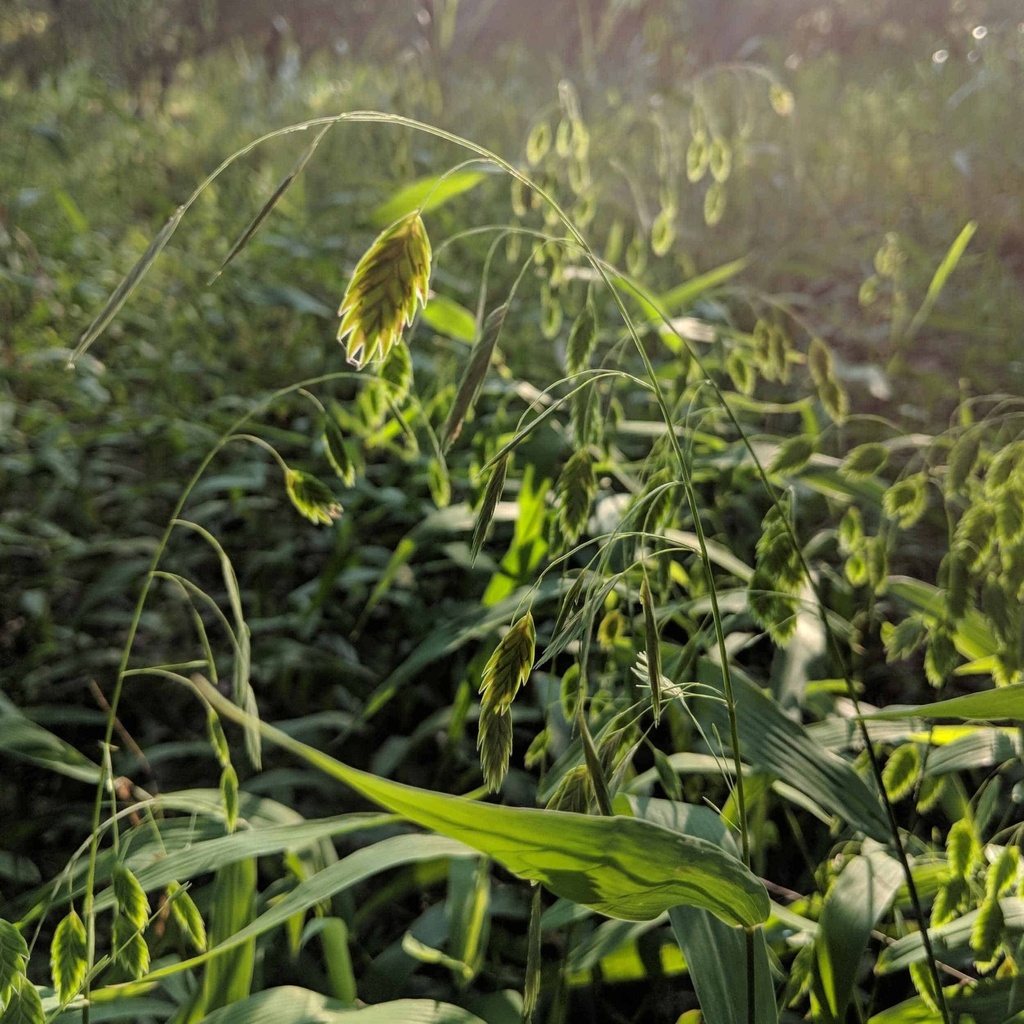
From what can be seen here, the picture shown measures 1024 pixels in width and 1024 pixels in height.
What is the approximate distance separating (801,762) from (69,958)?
52 centimetres

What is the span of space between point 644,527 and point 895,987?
66 cm

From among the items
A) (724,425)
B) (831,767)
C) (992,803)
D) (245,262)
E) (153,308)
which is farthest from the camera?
(245,262)

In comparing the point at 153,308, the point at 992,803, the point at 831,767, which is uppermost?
the point at 153,308

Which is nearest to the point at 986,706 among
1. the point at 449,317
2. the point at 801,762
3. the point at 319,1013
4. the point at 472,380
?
the point at 801,762

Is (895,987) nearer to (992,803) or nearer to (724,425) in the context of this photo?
(992,803)

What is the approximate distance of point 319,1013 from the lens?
0.68 meters

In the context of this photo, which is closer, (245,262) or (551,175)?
(551,175)

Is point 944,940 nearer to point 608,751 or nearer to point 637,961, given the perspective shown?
point 637,961

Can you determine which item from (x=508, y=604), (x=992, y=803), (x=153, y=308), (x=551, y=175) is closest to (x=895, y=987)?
(x=992, y=803)

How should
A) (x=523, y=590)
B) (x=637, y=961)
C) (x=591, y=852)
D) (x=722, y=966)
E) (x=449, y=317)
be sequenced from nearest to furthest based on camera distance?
(x=591, y=852) < (x=722, y=966) < (x=637, y=961) < (x=523, y=590) < (x=449, y=317)

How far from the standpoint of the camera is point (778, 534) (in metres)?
0.66

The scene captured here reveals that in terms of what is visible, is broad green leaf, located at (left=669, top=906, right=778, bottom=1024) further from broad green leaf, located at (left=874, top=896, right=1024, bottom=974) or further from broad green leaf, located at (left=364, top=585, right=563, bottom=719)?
broad green leaf, located at (left=364, top=585, right=563, bottom=719)

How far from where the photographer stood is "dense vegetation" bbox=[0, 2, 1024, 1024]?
0.57 meters

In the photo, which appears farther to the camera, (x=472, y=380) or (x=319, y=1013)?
(x=319, y=1013)
